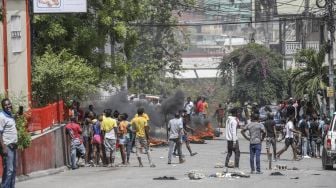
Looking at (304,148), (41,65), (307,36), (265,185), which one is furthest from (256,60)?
(265,185)

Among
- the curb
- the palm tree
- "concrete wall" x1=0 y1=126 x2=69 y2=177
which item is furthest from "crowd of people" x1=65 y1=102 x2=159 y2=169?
the palm tree

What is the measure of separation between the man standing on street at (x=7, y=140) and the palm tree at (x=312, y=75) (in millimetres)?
26946

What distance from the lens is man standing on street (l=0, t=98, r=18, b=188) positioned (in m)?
14.9

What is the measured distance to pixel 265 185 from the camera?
57.5ft

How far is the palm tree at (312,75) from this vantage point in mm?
40531

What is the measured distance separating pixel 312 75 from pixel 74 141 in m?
20.6

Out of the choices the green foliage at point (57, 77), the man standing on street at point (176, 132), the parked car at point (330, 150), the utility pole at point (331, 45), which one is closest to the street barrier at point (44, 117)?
the green foliage at point (57, 77)

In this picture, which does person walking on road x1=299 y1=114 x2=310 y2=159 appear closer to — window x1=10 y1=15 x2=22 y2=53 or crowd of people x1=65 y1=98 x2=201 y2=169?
crowd of people x1=65 y1=98 x2=201 y2=169

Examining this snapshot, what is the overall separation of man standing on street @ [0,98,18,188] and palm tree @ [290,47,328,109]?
88.4 ft

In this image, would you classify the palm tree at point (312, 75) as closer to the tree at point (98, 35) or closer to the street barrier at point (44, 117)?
the tree at point (98, 35)

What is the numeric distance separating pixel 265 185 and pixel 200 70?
341 ft

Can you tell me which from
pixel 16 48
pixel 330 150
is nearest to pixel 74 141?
pixel 16 48

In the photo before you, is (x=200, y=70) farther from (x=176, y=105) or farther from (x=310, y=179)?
(x=310, y=179)

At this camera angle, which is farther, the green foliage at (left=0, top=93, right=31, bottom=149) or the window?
the window
